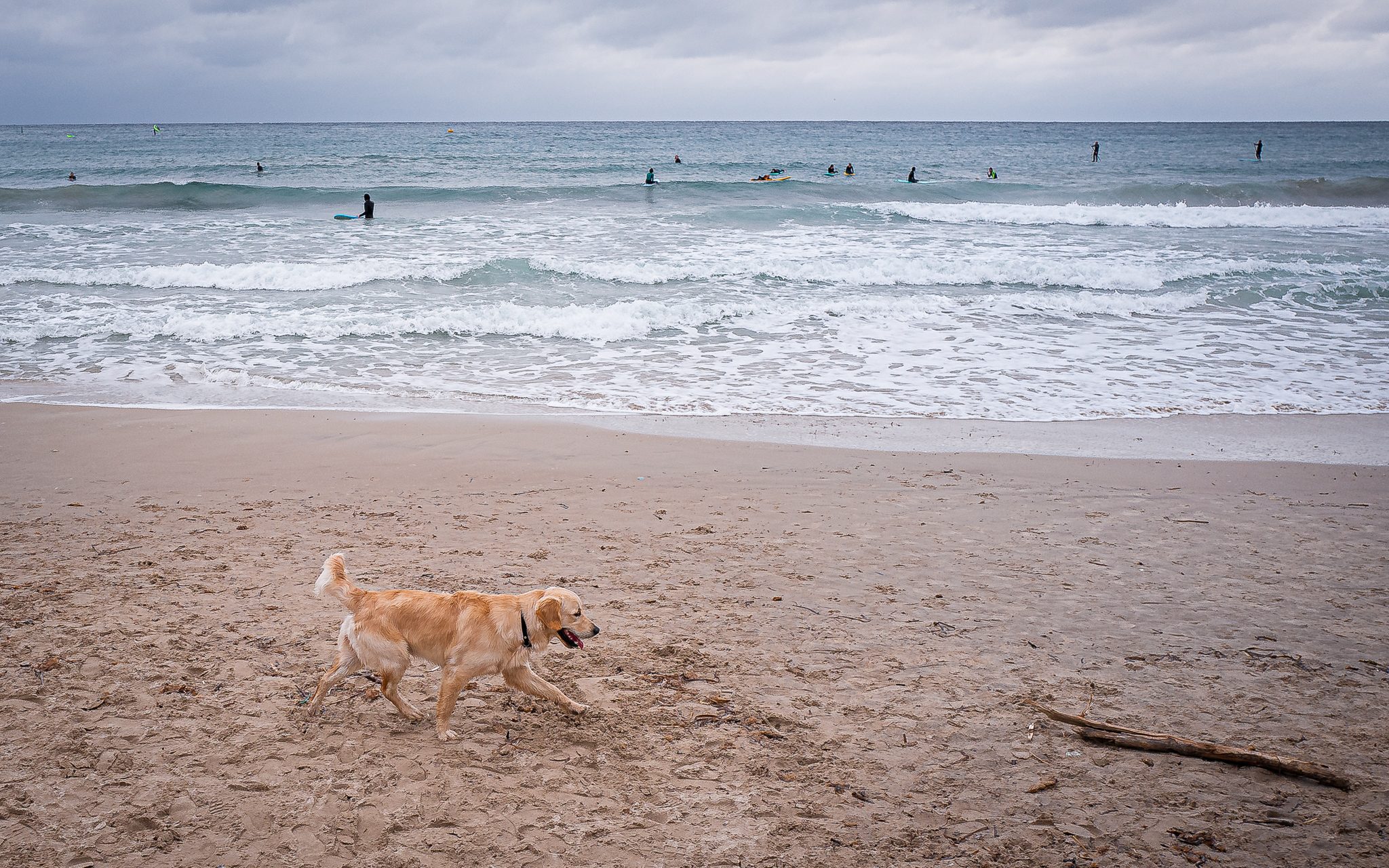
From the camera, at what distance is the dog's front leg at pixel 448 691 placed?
3.44 metres

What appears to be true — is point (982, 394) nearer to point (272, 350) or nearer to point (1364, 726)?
point (1364, 726)

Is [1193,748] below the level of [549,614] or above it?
below

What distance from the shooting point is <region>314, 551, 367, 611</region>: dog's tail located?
3.49 metres

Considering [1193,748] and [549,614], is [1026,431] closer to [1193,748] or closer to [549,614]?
[1193,748]

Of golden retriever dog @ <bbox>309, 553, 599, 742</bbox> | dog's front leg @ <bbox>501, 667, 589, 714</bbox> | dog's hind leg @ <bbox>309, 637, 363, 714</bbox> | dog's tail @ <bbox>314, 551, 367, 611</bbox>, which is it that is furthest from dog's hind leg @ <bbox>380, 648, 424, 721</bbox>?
dog's front leg @ <bbox>501, 667, 589, 714</bbox>

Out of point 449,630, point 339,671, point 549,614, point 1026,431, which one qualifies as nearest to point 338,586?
point 339,671

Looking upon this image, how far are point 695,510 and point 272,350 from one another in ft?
26.6

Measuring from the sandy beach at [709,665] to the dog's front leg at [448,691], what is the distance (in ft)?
0.30

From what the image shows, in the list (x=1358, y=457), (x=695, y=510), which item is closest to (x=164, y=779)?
(x=695, y=510)

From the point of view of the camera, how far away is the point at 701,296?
49.2 feet

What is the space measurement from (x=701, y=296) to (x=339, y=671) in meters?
12.1

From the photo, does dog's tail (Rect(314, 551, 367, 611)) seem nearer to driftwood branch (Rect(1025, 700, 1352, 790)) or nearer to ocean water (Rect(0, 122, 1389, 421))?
driftwood branch (Rect(1025, 700, 1352, 790))

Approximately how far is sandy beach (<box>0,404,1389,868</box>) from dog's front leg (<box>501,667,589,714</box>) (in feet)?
0.33

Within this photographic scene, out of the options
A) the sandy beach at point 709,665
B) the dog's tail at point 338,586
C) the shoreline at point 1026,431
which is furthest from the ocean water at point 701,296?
the dog's tail at point 338,586
